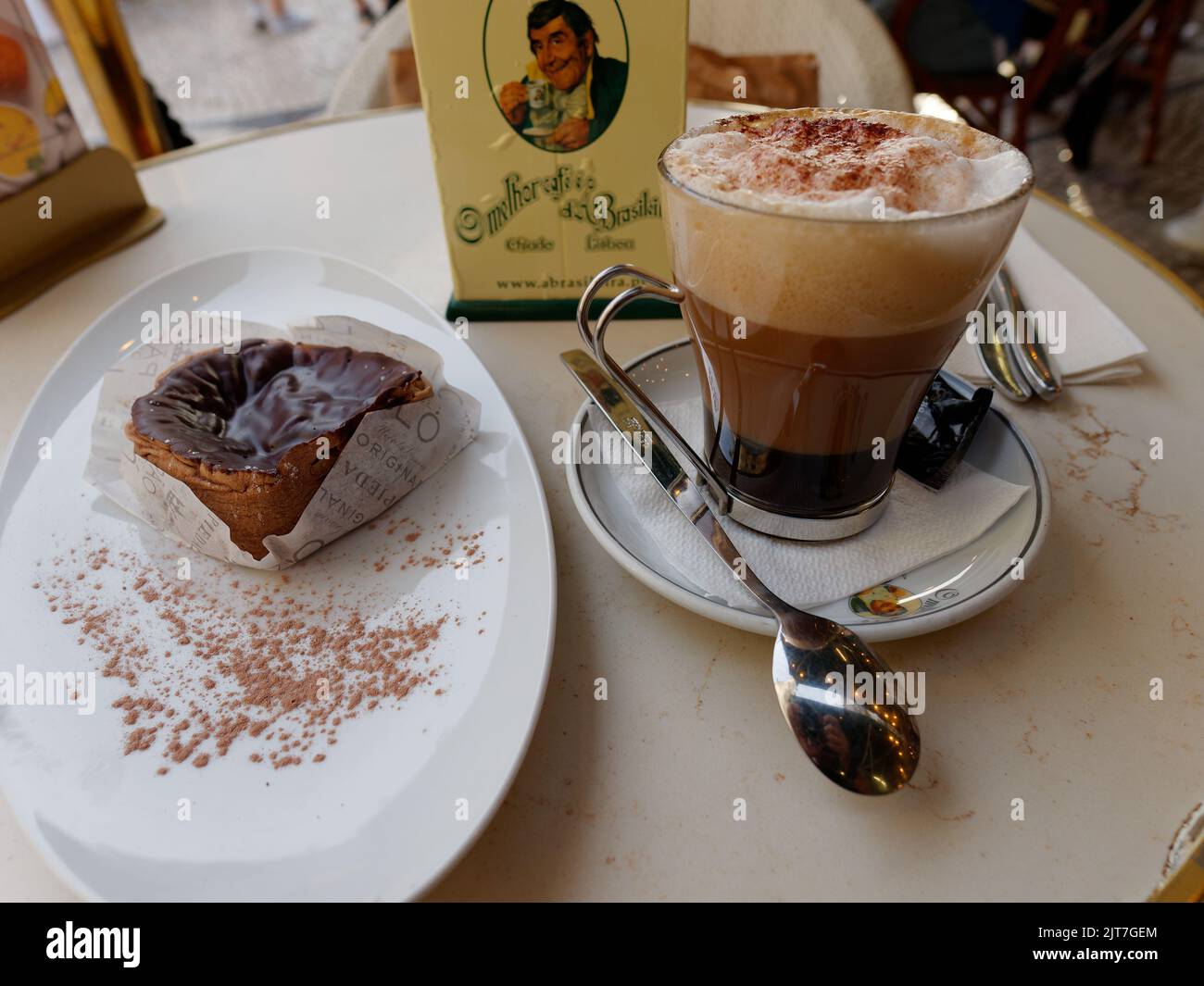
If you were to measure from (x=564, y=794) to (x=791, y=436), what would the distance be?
0.32 metres

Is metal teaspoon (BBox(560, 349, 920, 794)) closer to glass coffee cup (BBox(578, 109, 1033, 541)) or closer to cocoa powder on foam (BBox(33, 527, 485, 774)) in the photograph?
glass coffee cup (BBox(578, 109, 1033, 541))

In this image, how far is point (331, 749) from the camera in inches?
20.6

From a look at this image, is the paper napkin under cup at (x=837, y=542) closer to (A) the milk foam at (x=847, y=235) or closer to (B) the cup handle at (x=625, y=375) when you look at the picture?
(B) the cup handle at (x=625, y=375)

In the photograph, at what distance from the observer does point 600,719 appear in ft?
1.83

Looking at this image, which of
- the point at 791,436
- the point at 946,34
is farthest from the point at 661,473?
the point at 946,34

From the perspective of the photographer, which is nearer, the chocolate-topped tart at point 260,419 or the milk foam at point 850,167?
the milk foam at point 850,167

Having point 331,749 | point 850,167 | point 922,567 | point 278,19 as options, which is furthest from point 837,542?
point 278,19

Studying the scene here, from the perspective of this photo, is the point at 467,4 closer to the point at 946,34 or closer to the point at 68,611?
the point at 68,611

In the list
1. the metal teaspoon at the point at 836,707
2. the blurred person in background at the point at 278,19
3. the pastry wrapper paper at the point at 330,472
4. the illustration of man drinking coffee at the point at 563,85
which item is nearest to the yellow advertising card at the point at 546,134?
the illustration of man drinking coffee at the point at 563,85

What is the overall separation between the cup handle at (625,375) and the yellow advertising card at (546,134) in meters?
0.29

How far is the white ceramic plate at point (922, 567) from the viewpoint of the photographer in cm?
55

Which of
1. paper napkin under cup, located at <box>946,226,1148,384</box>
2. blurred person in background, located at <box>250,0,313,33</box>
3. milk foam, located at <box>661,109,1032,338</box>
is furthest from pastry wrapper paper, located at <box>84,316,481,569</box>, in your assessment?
blurred person in background, located at <box>250,0,313,33</box>

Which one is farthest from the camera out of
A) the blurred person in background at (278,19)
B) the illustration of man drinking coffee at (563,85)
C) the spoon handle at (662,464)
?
the blurred person in background at (278,19)

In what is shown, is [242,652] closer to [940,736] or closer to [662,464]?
[662,464]
